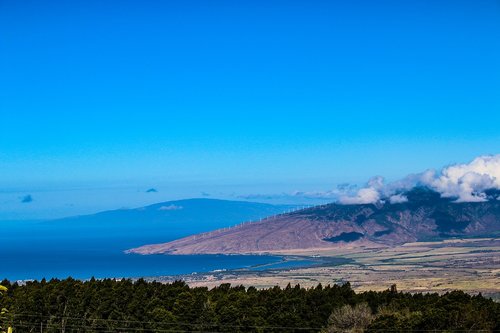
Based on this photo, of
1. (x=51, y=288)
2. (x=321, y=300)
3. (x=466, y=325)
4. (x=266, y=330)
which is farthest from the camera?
(x=51, y=288)

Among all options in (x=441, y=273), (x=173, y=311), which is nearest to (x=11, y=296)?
(x=173, y=311)

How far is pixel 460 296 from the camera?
51.6m

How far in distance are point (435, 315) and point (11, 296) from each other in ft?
121

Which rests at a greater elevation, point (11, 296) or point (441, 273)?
point (11, 296)

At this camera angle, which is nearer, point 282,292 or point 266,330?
A: point 266,330

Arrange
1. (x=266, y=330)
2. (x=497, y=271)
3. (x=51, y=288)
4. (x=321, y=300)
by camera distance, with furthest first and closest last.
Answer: (x=497, y=271) → (x=51, y=288) → (x=321, y=300) → (x=266, y=330)

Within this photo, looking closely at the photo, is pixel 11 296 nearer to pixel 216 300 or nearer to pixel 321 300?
pixel 216 300

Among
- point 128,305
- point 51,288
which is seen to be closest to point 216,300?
point 128,305

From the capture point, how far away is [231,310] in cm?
5062

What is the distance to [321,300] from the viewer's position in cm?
5369

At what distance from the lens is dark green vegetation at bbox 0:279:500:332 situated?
154 feet

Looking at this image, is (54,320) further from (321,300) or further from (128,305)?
(321,300)

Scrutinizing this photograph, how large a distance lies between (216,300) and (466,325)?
1949cm

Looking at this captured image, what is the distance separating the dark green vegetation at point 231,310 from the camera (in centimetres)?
4694
